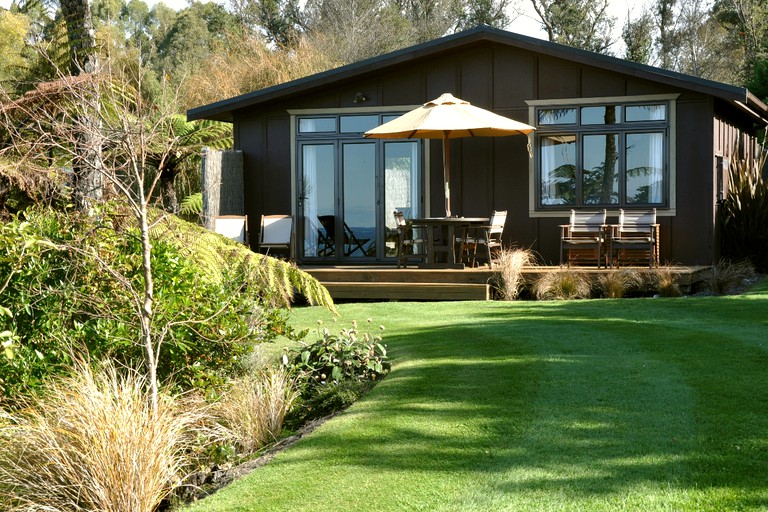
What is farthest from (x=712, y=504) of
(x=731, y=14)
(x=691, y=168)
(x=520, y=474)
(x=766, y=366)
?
(x=731, y=14)

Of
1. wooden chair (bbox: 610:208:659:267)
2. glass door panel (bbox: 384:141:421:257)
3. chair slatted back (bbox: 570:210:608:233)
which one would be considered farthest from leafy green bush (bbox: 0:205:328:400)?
glass door panel (bbox: 384:141:421:257)

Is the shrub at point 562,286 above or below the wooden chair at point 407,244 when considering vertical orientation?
below

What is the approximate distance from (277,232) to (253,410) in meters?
8.45

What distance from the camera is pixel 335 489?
13.9 feet

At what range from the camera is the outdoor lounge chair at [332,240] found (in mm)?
14258

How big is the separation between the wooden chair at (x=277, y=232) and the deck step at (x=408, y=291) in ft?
6.70

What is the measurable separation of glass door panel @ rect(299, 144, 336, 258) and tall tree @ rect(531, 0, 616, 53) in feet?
71.3

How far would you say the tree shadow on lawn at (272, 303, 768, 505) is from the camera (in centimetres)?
424

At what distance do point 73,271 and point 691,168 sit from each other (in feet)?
30.4

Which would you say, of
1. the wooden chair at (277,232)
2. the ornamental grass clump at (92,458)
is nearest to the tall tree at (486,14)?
the wooden chair at (277,232)

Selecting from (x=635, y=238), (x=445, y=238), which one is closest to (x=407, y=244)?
(x=445, y=238)

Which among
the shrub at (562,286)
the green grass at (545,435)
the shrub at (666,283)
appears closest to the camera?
the green grass at (545,435)

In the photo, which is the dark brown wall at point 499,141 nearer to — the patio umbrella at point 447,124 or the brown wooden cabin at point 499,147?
the brown wooden cabin at point 499,147

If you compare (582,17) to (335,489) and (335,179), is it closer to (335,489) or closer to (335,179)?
(335,179)
